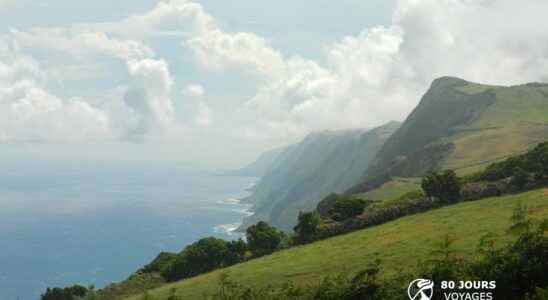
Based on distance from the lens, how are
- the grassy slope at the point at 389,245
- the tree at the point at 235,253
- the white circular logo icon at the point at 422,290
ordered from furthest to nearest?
1. the tree at the point at 235,253
2. the grassy slope at the point at 389,245
3. the white circular logo icon at the point at 422,290

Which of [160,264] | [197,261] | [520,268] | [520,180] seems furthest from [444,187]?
[160,264]

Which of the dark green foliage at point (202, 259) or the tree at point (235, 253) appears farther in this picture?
the tree at point (235, 253)

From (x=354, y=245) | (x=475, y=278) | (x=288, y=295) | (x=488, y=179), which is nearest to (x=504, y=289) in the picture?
(x=475, y=278)

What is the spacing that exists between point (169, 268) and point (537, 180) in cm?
6472

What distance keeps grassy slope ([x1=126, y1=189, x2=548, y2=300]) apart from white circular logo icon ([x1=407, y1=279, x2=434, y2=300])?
862 centimetres

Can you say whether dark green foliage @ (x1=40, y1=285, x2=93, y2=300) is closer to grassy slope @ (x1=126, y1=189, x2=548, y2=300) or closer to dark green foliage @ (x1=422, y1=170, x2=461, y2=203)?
grassy slope @ (x1=126, y1=189, x2=548, y2=300)

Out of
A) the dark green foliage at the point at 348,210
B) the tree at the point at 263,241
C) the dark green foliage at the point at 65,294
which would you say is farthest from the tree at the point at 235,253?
the dark green foliage at the point at 65,294

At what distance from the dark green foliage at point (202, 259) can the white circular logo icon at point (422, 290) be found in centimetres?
5990

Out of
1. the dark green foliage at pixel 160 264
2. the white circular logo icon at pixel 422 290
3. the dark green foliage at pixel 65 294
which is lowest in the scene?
the white circular logo icon at pixel 422 290

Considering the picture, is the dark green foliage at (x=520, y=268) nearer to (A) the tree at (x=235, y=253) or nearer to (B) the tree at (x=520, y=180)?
(B) the tree at (x=520, y=180)

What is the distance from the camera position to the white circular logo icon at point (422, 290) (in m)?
36.2

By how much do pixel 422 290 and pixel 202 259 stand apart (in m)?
63.6

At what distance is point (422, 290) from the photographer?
3650cm

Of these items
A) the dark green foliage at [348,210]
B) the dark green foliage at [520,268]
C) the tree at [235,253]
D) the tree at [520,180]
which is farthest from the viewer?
the tree at [235,253]
